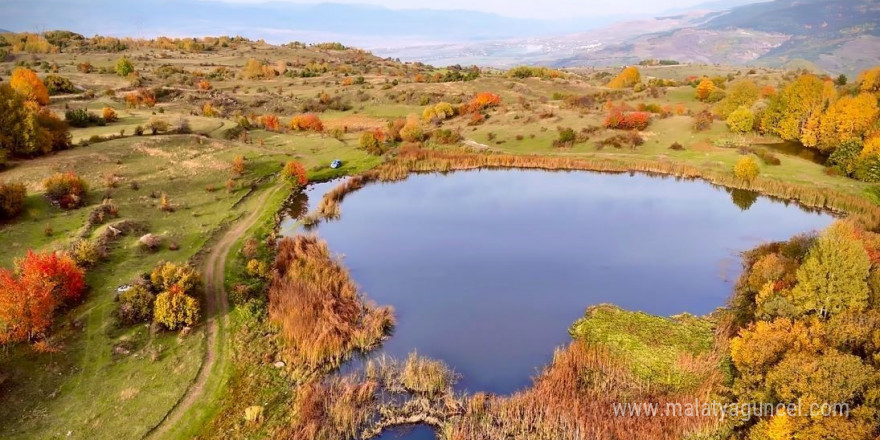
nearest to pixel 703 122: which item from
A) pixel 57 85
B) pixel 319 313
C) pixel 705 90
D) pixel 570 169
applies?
pixel 570 169

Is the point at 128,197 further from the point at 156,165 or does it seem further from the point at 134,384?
the point at 134,384

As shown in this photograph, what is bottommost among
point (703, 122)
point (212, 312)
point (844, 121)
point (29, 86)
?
point (212, 312)

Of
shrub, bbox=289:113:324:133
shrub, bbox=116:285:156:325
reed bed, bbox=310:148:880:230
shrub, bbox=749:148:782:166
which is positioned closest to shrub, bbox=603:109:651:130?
reed bed, bbox=310:148:880:230

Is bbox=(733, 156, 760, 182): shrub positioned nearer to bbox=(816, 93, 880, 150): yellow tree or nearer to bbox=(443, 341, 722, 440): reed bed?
bbox=(816, 93, 880, 150): yellow tree

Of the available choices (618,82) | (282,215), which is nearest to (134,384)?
(282,215)

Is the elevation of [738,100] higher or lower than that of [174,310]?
higher

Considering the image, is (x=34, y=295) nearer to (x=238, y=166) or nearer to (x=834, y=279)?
(x=238, y=166)

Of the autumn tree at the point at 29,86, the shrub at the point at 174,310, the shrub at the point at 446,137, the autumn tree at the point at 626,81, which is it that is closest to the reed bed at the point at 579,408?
the shrub at the point at 174,310
